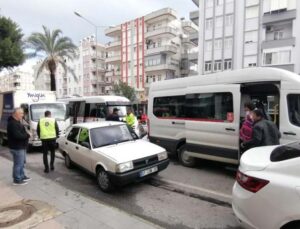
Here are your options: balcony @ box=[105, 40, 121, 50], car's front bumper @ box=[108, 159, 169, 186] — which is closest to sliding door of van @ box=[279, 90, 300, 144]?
car's front bumper @ box=[108, 159, 169, 186]

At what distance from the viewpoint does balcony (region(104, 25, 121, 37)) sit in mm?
44875

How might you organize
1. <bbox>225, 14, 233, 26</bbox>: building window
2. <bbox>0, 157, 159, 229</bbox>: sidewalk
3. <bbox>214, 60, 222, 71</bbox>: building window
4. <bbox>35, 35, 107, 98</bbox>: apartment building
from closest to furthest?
<bbox>0, 157, 159, 229</bbox>: sidewalk, <bbox>225, 14, 233, 26</bbox>: building window, <bbox>214, 60, 222, 71</bbox>: building window, <bbox>35, 35, 107, 98</bbox>: apartment building

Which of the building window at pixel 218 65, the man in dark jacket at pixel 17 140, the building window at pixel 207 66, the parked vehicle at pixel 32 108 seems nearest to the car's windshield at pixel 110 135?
the man in dark jacket at pixel 17 140

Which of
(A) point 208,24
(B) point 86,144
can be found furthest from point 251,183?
(A) point 208,24

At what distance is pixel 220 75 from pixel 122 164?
3578mm

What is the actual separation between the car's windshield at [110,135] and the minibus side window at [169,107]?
1.71 meters

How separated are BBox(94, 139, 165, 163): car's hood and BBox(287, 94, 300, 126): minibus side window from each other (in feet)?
10.1

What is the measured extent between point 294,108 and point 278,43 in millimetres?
22149

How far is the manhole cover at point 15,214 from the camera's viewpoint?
405 centimetres

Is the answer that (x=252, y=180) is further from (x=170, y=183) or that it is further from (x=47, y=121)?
(x=47, y=121)

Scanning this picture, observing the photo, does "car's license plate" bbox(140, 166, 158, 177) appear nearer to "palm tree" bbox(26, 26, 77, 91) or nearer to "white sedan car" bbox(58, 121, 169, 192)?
"white sedan car" bbox(58, 121, 169, 192)

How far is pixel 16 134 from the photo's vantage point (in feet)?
19.4

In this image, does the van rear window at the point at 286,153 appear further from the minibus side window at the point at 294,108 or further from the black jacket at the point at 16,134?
the black jacket at the point at 16,134

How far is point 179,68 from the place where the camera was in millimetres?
40312
